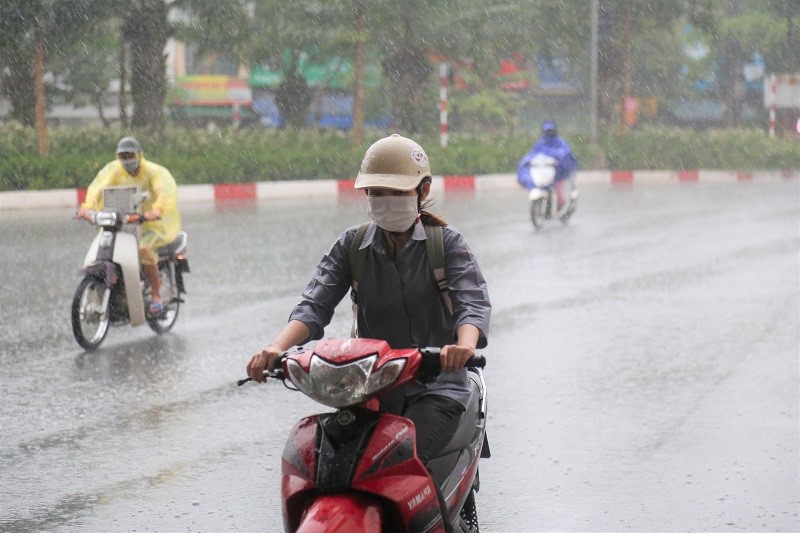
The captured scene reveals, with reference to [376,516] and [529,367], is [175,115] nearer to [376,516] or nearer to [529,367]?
[529,367]

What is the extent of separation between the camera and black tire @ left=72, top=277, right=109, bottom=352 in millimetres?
8719

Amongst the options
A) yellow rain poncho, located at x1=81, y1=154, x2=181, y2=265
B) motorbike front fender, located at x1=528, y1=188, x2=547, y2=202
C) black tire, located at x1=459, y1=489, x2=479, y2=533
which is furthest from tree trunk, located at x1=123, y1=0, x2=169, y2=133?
black tire, located at x1=459, y1=489, x2=479, y2=533

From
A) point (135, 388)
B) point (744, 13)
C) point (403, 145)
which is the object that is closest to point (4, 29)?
point (135, 388)

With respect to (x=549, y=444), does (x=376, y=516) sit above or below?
above

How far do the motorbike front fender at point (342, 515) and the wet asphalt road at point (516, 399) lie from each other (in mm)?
1757

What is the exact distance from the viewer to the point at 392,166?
12.7 feet

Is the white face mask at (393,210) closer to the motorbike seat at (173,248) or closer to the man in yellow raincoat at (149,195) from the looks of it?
the man in yellow raincoat at (149,195)

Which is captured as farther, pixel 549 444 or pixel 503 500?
pixel 549 444

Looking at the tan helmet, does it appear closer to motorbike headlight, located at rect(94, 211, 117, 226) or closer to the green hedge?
motorbike headlight, located at rect(94, 211, 117, 226)

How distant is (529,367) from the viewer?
27.3 ft

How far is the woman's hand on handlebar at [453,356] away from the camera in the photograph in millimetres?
3476

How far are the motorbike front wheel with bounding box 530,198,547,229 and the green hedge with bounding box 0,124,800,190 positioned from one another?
8740 mm

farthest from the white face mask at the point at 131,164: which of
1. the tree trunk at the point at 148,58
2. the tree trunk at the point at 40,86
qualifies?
the tree trunk at the point at 148,58

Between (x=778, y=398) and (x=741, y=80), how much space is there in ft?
163
